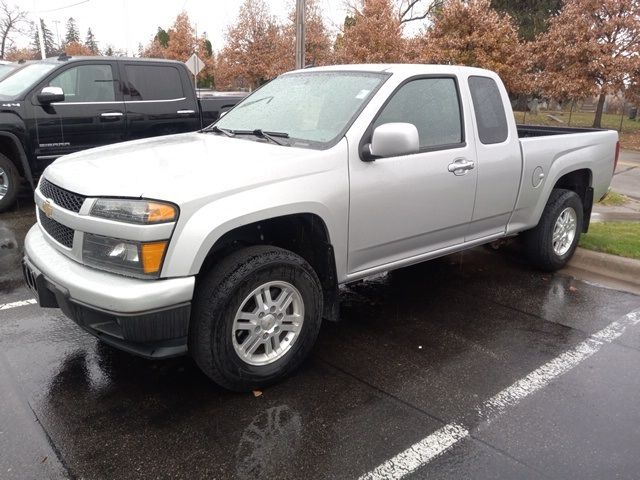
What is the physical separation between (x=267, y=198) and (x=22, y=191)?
725 centimetres

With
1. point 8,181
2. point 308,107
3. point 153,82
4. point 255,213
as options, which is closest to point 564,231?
point 308,107

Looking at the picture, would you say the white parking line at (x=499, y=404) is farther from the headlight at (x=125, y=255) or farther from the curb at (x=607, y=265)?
the headlight at (x=125, y=255)

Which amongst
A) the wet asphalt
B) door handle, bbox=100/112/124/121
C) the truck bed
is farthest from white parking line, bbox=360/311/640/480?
door handle, bbox=100/112/124/121

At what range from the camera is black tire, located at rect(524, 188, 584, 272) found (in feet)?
16.9

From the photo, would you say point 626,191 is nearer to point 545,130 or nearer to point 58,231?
point 545,130

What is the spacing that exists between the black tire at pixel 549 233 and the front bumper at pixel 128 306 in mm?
3742

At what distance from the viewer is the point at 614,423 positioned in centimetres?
296

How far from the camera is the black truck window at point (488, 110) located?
430 centimetres

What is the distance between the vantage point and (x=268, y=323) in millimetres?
3100

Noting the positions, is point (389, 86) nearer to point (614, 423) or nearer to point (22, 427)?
point (614, 423)

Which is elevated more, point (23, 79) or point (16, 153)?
point (23, 79)

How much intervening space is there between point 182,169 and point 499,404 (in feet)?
7.38

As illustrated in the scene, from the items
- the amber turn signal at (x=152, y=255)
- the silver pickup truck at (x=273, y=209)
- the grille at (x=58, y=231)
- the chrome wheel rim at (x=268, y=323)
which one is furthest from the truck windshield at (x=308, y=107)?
the grille at (x=58, y=231)

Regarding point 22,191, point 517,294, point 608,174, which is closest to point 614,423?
point 517,294
